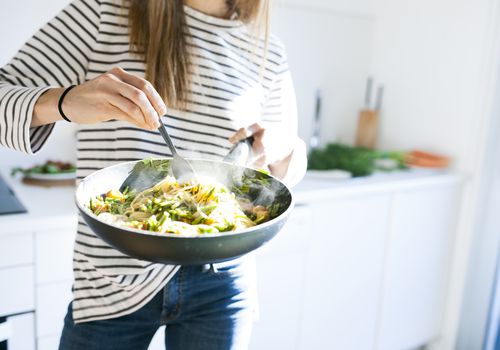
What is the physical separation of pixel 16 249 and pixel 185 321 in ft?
1.93

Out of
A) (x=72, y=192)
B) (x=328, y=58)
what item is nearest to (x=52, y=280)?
(x=72, y=192)

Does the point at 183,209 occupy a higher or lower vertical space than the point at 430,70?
lower

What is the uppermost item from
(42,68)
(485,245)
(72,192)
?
(42,68)

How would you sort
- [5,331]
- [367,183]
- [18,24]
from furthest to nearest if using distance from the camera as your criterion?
[367,183], [18,24], [5,331]

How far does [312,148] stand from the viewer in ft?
7.59

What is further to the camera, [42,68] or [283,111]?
[283,111]

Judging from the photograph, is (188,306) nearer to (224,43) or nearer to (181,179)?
(181,179)

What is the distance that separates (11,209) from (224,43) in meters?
0.71

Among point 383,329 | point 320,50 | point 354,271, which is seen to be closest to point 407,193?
point 354,271

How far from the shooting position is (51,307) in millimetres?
1303

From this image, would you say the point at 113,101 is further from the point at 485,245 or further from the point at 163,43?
the point at 485,245

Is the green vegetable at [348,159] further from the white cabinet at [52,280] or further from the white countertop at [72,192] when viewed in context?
the white cabinet at [52,280]

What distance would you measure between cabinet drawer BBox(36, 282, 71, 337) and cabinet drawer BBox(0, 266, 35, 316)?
0.9 inches

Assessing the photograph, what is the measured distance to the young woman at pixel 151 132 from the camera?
815 millimetres
